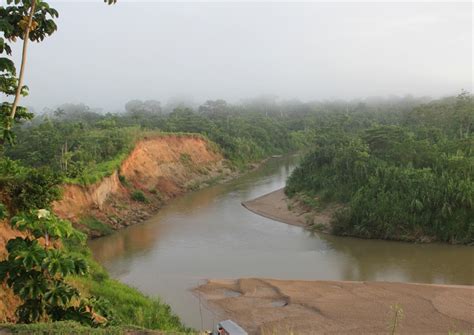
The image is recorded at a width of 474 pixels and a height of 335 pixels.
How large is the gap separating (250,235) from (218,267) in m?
5.86

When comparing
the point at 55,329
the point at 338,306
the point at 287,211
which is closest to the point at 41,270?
the point at 55,329

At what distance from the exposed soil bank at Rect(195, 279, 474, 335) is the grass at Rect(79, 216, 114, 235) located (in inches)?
424

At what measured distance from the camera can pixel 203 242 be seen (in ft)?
82.9

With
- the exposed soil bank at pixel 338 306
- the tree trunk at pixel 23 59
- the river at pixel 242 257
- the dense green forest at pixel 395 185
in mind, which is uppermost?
the tree trunk at pixel 23 59

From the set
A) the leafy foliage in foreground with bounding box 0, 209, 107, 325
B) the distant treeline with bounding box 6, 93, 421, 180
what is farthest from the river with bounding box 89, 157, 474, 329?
the leafy foliage in foreground with bounding box 0, 209, 107, 325

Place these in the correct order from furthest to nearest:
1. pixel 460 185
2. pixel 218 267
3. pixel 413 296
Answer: pixel 460 185
pixel 218 267
pixel 413 296

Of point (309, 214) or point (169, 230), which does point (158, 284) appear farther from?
point (309, 214)

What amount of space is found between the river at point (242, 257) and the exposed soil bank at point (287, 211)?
91 cm

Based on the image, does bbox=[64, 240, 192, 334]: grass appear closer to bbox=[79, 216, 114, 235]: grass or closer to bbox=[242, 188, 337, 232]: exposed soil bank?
bbox=[79, 216, 114, 235]: grass

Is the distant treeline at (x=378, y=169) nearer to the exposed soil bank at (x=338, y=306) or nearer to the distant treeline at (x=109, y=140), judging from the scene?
the distant treeline at (x=109, y=140)

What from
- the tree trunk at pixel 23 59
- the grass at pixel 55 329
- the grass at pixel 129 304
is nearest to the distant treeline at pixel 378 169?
the grass at pixel 129 304

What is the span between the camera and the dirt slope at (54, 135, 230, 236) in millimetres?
27359

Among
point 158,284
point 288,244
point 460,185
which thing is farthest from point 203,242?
point 460,185

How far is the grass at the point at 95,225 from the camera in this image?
86.9ft
